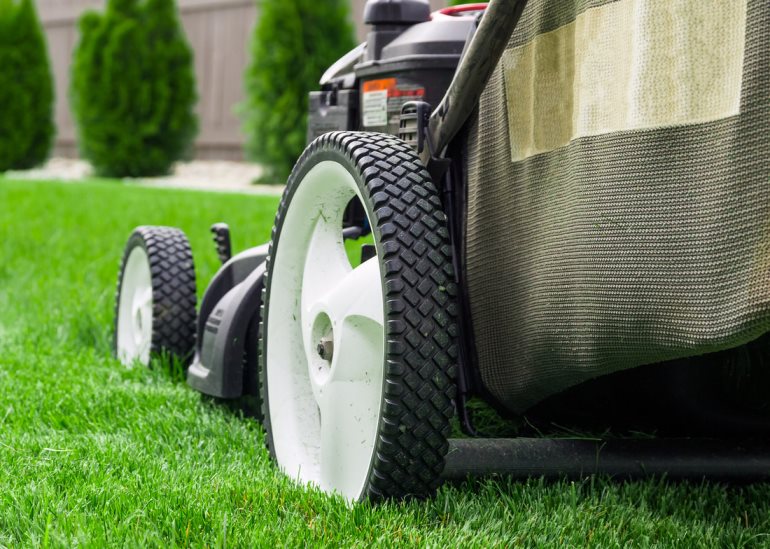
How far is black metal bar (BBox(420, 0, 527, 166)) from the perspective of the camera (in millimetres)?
1637

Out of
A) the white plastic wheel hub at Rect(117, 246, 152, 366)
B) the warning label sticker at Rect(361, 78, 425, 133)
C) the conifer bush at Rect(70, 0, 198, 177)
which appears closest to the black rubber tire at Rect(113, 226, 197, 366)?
the white plastic wheel hub at Rect(117, 246, 152, 366)

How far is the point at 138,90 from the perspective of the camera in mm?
13906

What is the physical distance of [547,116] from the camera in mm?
1672

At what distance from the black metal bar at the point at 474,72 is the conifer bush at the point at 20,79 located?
47.3ft

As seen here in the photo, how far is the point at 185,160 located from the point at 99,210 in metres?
7.36

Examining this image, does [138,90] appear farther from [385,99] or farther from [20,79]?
[385,99]

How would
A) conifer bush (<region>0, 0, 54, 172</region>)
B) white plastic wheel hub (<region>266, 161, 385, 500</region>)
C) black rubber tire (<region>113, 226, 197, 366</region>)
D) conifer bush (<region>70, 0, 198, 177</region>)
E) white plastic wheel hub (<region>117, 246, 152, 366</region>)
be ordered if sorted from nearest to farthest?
white plastic wheel hub (<region>266, 161, 385, 500</region>), black rubber tire (<region>113, 226, 197, 366</region>), white plastic wheel hub (<region>117, 246, 152, 366</region>), conifer bush (<region>70, 0, 198, 177</region>), conifer bush (<region>0, 0, 54, 172</region>)

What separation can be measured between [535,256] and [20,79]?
14.9m

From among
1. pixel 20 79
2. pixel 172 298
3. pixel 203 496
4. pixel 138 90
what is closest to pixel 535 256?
pixel 203 496

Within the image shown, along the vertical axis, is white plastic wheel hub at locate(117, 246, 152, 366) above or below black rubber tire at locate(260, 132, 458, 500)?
below

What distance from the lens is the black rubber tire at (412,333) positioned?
65.0 inches

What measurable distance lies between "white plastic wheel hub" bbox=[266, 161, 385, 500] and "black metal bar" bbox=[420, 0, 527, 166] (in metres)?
0.18

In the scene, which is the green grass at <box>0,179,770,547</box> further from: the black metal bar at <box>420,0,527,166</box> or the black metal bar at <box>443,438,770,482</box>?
the black metal bar at <box>420,0,527,166</box>

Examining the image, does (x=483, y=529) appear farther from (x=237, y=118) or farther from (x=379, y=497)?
(x=237, y=118)
